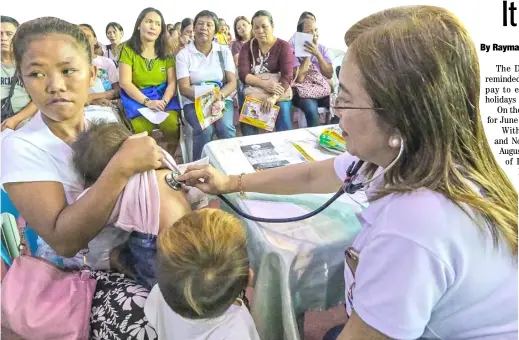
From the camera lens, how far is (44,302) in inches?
34.1

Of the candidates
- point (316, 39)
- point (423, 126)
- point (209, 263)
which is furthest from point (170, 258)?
point (316, 39)

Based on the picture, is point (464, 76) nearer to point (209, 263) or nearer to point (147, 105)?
point (209, 263)

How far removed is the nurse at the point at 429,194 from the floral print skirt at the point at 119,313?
0.43 metres

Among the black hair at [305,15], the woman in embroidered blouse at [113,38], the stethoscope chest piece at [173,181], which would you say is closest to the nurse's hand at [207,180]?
the stethoscope chest piece at [173,181]

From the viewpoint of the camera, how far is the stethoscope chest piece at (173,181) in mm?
980

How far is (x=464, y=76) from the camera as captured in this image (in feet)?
1.94

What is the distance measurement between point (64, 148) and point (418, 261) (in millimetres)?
821

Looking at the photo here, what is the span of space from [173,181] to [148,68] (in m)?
1.53

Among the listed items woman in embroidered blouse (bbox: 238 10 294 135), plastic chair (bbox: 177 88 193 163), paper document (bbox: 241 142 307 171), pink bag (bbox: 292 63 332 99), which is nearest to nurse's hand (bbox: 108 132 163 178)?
paper document (bbox: 241 142 307 171)

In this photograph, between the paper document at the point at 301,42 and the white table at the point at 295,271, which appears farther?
the paper document at the point at 301,42

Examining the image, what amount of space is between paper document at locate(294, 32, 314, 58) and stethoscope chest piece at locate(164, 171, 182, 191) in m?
1.79

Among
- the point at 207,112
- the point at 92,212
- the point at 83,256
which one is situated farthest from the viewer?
the point at 207,112

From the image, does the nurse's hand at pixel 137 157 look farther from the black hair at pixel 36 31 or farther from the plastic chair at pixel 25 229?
the plastic chair at pixel 25 229

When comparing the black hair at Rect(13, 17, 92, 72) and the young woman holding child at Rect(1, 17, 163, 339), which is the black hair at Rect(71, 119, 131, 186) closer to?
the young woman holding child at Rect(1, 17, 163, 339)
